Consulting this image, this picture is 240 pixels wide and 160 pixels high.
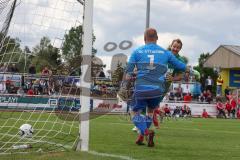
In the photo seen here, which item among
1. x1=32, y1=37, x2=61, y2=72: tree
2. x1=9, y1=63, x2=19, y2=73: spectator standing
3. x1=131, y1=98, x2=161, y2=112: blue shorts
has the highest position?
x1=32, y1=37, x2=61, y2=72: tree

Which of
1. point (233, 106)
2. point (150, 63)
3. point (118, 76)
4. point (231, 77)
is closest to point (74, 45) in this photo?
point (150, 63)

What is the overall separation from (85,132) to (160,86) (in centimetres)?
208

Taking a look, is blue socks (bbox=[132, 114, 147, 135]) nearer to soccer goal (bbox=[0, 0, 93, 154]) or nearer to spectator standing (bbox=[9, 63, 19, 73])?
soccer goal (bbox=[0, 0, 93, 154])

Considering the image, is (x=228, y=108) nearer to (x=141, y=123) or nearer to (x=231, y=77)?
(x=231, y=77)

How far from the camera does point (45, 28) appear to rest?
7.81 meters

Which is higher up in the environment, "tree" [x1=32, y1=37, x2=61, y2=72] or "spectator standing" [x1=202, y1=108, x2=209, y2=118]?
"tree" [x1=32, y1=37, x2=61, y2=72]

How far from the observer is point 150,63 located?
8812 mm

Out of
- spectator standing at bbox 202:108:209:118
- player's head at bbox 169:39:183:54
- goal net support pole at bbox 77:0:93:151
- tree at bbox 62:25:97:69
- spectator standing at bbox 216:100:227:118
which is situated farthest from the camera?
spectator standing at bbox 216:100:227:118

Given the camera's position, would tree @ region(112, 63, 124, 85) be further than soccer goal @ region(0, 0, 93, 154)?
Yes

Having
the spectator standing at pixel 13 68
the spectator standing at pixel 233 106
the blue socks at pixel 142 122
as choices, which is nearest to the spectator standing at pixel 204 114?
the spectator standing at pixel 233 106

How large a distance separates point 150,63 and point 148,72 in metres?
0.15

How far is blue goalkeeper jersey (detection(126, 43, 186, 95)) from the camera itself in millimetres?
8805

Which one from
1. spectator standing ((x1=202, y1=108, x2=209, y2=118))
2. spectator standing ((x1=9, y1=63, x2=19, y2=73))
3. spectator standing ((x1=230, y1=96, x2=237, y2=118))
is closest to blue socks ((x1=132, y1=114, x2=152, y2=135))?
spectator standing ((x1=9, y1=63, x2=19, y2=73))

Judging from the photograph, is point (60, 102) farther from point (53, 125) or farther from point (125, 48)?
point (125, 48)
